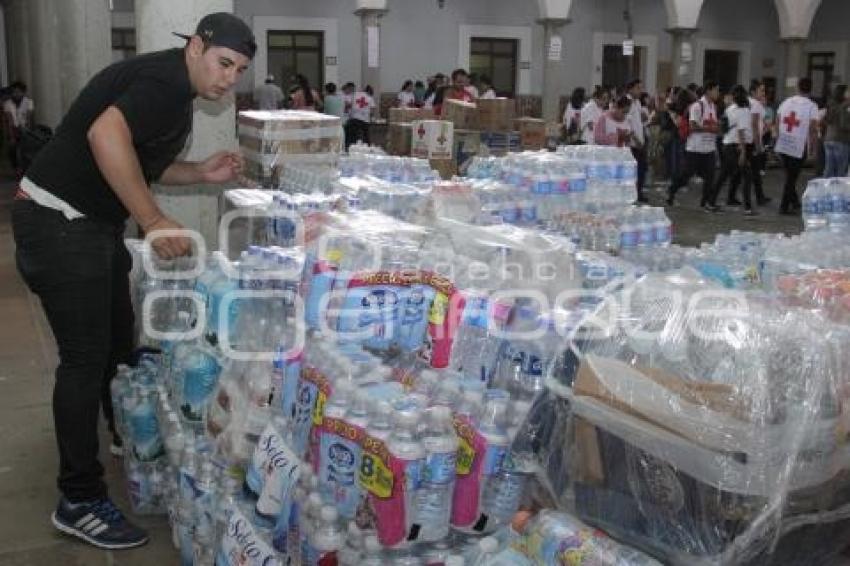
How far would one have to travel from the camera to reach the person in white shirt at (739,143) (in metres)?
11.1

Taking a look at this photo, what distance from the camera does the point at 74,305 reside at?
280 centimetres

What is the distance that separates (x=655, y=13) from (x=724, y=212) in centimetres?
1212

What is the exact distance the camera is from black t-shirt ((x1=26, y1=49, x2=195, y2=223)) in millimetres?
2654

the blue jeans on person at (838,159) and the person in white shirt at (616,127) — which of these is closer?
the blue jeans on person at (838,159)

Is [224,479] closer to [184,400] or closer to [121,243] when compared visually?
[184,400]

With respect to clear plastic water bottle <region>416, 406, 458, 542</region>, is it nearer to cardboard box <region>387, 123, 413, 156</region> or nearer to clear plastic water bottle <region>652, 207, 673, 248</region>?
clear plastic water bottle <region>652, 207, 673, 248</region>

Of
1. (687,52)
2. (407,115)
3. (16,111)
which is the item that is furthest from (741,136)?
(16,111)

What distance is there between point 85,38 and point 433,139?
4.31 m

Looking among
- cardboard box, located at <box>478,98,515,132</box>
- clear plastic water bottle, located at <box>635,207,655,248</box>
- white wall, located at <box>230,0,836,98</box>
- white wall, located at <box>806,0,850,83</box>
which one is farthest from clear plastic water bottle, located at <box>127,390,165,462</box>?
white wall, located at <box>806,0,850,83</box>

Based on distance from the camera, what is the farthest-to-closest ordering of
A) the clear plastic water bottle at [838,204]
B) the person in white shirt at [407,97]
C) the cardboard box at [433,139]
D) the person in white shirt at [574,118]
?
the person in white shirt at [407,97]
the person in white shirt at [574,118]
the cardboard box at [433,139]
the clear plastic water bottle at [838,204]

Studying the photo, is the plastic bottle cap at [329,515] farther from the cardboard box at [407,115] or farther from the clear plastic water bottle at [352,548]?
the cardboard box at [407,115]

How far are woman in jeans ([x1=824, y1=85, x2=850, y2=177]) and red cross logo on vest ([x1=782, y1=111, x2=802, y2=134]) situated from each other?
1.34 feet

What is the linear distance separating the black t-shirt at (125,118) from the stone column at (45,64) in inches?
426

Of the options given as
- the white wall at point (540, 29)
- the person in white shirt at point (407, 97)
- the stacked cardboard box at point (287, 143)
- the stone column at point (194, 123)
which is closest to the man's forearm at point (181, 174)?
the stone column at point (194, 123)
